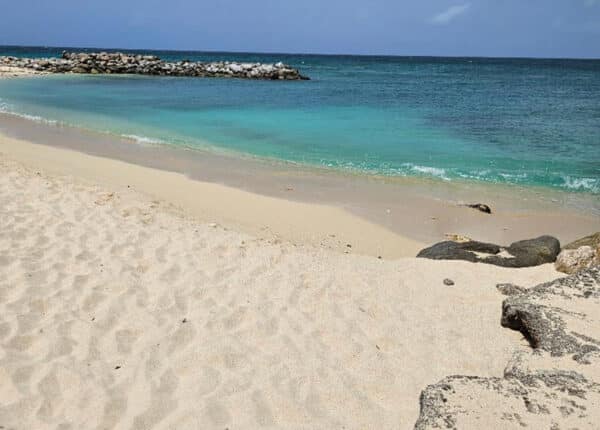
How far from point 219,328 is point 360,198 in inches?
217

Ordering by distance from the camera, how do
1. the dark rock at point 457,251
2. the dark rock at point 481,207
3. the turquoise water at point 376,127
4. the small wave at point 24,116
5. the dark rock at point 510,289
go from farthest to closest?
the small wave at point 24,116, the turquoise water at point 376,127, the dark rock at point 481,207, the dark rock at point 457,251, the dark rock at point 510,289

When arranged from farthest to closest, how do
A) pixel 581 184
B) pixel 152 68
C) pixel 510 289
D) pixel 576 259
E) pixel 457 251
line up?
1. pixel 152 68
2. pixel 581 184
3. pixel 457 251
4. pixel 576 259
5. pixel 510 289

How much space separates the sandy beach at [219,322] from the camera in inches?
128

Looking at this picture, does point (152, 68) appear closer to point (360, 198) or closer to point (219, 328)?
point (360, 198)

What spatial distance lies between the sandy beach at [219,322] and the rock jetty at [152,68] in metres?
40.9

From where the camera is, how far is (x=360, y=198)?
Result: 30.3ft

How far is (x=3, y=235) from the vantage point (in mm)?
5477

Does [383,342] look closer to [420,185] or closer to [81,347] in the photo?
[81,347]

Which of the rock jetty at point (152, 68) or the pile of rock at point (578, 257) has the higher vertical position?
the rock jetty at point (152, 68)

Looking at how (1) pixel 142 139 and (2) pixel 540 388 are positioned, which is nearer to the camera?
(2) pixel 540 388

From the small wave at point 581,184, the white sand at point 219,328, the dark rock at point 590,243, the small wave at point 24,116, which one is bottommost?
the white sand at point 219,328

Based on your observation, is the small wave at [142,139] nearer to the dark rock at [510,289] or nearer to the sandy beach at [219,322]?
the sandy beach at [219,322]

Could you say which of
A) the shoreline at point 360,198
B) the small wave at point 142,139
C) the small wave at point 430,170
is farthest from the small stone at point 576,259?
the small wave at point 142,139

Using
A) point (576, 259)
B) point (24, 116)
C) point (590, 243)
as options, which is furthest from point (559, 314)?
point (24, 116)
